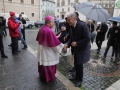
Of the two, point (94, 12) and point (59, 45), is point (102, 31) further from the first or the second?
point (59, 45)

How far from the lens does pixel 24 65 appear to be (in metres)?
4.47

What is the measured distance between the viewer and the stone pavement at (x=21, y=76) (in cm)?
319

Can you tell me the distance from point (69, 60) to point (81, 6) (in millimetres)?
2184

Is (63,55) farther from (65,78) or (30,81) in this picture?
(30,81)

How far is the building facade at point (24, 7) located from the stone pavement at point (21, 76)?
960 inches

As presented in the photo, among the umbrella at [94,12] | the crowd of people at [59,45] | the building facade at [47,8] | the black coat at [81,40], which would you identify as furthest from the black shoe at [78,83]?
the building facade at [47,8]

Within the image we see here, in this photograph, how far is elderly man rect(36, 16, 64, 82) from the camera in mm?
2971

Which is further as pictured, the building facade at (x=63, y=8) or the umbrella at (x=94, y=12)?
the building facade at (x=63, y=8)

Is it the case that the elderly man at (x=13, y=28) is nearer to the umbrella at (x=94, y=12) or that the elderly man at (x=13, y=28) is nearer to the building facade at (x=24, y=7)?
the umbrella at (x=94, y=12)

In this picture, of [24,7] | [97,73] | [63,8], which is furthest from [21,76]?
[63,8]

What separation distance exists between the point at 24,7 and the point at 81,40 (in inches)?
1155

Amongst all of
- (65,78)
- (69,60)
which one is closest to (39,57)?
(65,78)

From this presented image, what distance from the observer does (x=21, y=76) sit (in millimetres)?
3682

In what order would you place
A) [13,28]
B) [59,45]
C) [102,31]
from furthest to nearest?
[102,31], [13,28], [59,45]
